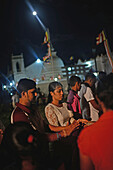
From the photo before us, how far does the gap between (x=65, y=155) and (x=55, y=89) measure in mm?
1222

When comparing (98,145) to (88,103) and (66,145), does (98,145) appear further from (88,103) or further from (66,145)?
(88,103)

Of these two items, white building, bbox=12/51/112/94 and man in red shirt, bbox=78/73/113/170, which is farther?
white building, bbox=12/51/112/94

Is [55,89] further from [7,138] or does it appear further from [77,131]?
[7,138]

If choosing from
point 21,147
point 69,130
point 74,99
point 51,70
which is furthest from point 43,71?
point 21,147

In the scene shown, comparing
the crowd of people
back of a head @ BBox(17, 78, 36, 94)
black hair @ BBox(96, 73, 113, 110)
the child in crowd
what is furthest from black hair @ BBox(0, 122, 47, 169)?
the child in crowd

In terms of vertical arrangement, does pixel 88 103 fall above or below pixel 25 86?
below

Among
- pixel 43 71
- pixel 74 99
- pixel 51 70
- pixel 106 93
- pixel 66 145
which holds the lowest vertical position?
pixel 66 145

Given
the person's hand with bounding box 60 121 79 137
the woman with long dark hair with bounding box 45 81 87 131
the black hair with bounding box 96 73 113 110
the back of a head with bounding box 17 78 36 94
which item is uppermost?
the back of a head with bounding box 17 78 36 94

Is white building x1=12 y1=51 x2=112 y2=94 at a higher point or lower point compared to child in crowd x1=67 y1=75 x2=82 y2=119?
higher

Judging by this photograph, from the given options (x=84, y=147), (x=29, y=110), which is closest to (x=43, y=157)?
(x=84, y=147)

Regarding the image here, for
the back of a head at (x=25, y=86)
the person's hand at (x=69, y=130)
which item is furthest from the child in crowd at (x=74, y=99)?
the back of a head at (x=25, y=86)

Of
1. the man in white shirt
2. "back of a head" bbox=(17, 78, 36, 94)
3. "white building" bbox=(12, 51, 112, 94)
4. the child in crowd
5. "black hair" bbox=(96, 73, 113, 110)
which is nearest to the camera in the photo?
"black hair" bbox=(96, 73, 113, 110)

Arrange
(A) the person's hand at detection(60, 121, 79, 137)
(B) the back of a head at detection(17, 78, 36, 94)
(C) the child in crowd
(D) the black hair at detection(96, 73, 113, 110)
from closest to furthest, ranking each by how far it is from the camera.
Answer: (D) the black hair at detection(96, 73, 113, 110) → (A) the person's hand at detection(60, 121, 79, 137) → (B) the back of a head at detection(17, 78, 36, 94) → (C) the child in crowd

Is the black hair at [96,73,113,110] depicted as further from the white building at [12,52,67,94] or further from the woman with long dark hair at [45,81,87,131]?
the white building at [12,52,67,94]
